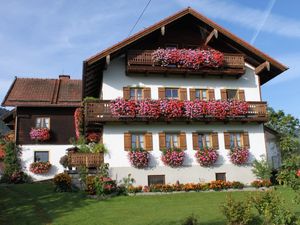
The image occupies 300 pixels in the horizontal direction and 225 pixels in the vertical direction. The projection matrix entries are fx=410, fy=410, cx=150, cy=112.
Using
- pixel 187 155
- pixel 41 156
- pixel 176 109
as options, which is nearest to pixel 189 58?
pixel 176 109

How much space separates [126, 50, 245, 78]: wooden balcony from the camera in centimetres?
2272

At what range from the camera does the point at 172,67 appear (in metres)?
23.3

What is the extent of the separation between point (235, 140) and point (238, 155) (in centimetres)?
111

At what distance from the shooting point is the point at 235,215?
38.1ft

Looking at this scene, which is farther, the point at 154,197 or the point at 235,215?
the point at 154,197

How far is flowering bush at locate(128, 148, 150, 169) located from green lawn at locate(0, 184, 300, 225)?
2736 millimetres

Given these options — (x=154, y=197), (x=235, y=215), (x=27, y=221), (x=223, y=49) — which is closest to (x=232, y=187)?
(x=154, y=197)

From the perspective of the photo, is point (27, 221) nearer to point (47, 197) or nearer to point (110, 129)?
point (47, 197)

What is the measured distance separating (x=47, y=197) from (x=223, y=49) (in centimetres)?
1421

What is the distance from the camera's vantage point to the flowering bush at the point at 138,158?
21.6 m

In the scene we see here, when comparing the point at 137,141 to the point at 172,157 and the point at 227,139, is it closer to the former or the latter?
the point at 172,157

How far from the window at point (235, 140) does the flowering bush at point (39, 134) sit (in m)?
14.9

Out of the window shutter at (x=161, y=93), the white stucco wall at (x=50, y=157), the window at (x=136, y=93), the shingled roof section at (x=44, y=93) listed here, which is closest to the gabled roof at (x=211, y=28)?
the window at (x=136, y=93)

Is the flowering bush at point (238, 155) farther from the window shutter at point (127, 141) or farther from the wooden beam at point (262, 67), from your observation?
the window shutter at point (127, 141)
